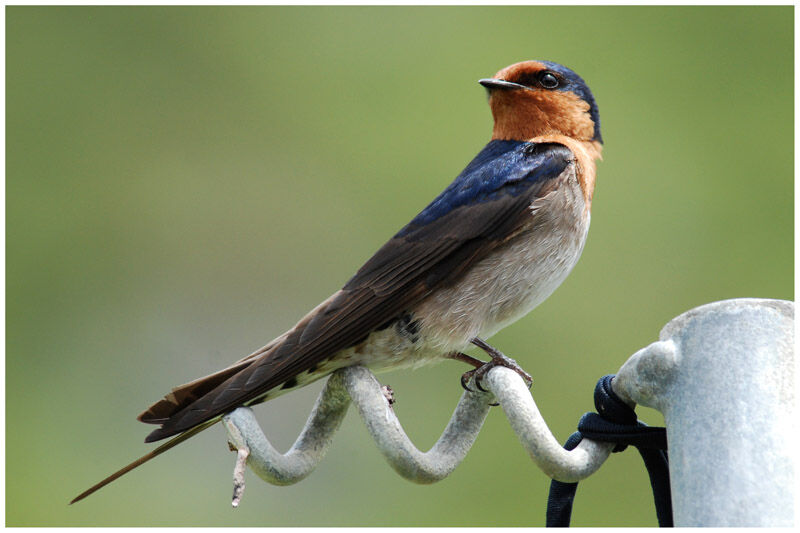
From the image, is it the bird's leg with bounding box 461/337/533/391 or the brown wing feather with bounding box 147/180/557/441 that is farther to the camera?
the bird's leg with bounding box 461/337/533/391

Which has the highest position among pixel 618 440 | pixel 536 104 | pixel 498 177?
pixel 536 104

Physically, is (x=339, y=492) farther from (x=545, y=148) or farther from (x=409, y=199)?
(x=545, y=148)

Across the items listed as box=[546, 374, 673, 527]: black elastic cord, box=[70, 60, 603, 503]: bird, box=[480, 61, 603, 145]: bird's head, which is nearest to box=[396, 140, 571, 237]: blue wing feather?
box=[70, 60, 603, 503]: bird

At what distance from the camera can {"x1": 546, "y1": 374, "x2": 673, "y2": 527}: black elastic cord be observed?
71.0 inches

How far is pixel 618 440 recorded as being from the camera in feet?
5.90

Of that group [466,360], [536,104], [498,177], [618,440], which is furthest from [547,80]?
[618,440]

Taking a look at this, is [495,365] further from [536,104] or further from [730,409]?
[730,409]

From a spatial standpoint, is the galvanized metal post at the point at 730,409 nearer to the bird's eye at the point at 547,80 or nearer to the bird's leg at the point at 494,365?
the bird's leg at the point at 494,365

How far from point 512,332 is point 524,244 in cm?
125

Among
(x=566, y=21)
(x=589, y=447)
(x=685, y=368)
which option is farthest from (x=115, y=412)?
(x=685, y=368)

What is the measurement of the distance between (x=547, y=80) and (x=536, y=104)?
0.11 metres

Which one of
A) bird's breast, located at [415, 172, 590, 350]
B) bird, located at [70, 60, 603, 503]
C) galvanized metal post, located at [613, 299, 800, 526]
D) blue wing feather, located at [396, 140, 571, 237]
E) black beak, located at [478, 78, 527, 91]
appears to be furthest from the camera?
black beak, located at [478, 78, 527, 91]

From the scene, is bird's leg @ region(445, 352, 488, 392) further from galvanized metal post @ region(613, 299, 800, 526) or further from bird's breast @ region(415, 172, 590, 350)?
Result: galvanized metal post @ region(613, 299, 800, 526)

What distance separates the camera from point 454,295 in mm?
2711
